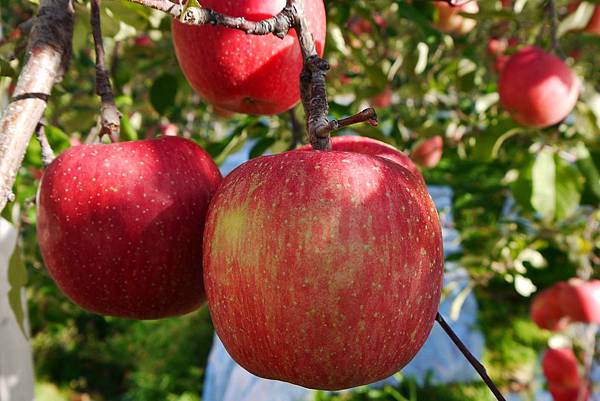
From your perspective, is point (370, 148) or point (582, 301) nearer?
point (370, 148)

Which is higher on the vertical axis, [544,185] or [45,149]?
[45,149]

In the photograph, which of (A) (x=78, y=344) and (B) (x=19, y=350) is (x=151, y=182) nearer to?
(B) (x=19, y=350)

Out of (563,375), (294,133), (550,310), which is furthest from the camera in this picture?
(550,310)

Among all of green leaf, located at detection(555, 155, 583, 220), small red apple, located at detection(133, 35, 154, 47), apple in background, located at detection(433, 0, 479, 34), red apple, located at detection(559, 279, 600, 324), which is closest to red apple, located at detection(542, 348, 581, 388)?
red apple, located at detection(559, 279, 600, 324)

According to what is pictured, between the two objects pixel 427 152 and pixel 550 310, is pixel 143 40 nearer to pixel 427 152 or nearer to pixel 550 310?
pixel 427 152

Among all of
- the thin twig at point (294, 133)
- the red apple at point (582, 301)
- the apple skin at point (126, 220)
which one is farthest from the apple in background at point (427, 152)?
the apple skin at point (126, 220)

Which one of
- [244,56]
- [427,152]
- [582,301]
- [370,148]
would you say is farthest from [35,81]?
[582,301]

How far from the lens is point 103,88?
0.59 meters

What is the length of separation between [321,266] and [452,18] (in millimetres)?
1190

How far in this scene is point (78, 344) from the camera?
3.25 m

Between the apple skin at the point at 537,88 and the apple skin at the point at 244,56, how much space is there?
71 centimetres

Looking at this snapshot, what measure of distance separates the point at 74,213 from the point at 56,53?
0.47 feet

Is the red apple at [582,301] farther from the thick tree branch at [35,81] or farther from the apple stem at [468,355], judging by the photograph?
the thick tree branch at [35,81]

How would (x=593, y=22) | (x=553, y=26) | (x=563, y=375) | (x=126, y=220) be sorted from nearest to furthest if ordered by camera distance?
(x=126, y=220) < (x=553, y=26) < (x=593, y=22) < (x=563, y=375)
